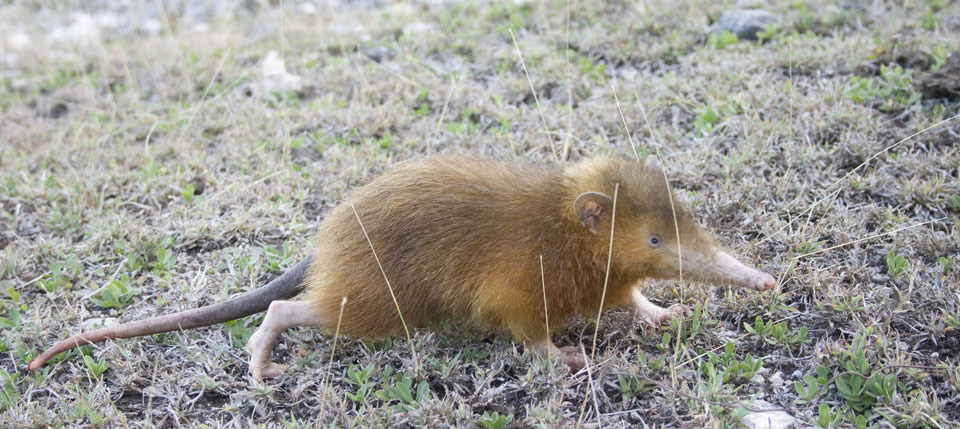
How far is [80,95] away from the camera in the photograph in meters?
7.10

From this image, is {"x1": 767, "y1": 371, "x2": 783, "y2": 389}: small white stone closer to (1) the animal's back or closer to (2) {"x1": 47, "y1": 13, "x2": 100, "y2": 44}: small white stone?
(1) the animal's back

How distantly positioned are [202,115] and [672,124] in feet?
12.6

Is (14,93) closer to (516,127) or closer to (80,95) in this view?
(80,95)

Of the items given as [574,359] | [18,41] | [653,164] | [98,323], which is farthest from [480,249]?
[18,41]

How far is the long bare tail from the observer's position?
12.1ft

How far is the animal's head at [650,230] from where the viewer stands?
326 cm

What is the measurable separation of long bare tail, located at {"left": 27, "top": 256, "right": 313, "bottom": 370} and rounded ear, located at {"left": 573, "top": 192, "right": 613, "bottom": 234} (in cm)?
147

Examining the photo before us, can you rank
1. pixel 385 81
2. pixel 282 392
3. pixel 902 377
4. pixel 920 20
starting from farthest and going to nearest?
pixel 385 81 < pixel 920 20 < pixel 282 392 < pixel 902 377

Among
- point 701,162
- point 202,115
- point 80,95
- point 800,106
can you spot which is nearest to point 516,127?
point 701,162

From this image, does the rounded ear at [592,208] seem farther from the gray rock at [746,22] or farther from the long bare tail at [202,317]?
the gray rock at [746,22]

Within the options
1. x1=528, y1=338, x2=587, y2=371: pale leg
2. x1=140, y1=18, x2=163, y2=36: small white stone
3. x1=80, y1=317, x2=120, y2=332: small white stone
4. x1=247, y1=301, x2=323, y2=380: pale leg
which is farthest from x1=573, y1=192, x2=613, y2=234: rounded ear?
x1=140, y1=18, x2=163, y2=36: small white stone

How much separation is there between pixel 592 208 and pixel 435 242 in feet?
2.40

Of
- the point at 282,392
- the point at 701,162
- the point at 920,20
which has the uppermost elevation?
the point at 920,20

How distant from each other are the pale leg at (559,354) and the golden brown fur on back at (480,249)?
0.16 feet
